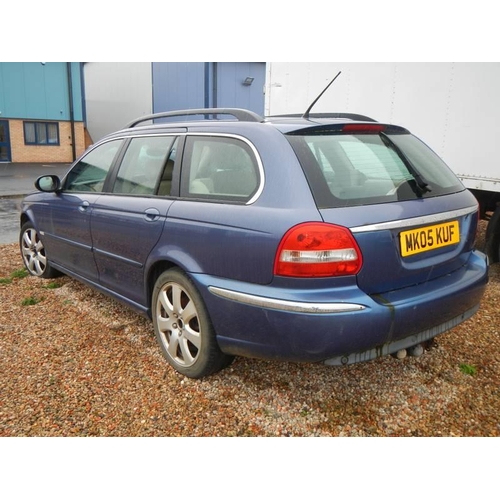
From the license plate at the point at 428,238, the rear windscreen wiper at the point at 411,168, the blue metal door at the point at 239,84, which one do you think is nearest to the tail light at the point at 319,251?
the license plate at the point at 428,238

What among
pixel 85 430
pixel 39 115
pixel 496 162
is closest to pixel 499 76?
pixel 496 162

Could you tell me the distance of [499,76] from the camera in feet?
16.0

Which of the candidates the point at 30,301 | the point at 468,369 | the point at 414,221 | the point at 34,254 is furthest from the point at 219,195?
the point at 34,254

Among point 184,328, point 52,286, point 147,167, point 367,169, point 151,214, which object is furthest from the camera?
point 52,286

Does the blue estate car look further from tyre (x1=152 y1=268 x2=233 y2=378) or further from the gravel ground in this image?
the gravel ground

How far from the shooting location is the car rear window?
2.49 meters

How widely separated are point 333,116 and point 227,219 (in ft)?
4.42

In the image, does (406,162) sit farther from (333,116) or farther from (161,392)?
(161,392)

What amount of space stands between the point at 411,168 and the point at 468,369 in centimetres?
147

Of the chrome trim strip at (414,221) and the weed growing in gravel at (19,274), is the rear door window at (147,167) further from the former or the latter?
the weed growing in gravel at (19,274)

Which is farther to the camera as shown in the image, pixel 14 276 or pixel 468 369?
pixel 14 276

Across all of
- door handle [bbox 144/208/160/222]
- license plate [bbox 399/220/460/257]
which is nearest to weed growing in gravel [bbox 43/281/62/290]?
door handle [bbox 144/208/160/222]

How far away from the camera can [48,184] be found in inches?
179

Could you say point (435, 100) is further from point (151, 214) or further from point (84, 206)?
Answer: point (84, 206)
